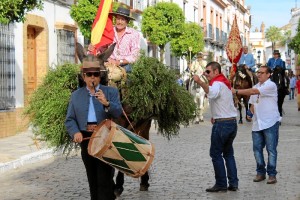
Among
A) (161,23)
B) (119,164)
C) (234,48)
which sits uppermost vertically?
(161,23)

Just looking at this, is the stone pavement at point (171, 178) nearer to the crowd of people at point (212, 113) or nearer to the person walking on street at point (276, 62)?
the crowd of people at point (212, 113)

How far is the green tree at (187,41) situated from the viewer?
3603 centimetres

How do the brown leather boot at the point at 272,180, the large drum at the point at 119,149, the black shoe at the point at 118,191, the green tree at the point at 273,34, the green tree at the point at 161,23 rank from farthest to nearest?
the green tree at the point at 273,34 → the green tree at the point at 161,23 → the brown leather boot at the point at 272,180 → the black shoe at the point at 118,191 → the large drum at the point at 119,149

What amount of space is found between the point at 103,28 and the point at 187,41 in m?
28.3

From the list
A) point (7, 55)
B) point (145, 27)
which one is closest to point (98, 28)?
point (7, 55)

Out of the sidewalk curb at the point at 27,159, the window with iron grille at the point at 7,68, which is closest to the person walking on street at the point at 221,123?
the sidewalk curb at the point at 27,159

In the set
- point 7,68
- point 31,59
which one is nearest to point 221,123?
Result: point 7,68

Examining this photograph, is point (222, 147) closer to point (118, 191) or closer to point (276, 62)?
point (118, 191)

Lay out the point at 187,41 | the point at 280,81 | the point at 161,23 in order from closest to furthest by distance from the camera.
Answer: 1. the point at 280,81
2. the point at 161,23
3. the point at 187,41

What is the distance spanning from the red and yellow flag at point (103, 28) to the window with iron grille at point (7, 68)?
894cm

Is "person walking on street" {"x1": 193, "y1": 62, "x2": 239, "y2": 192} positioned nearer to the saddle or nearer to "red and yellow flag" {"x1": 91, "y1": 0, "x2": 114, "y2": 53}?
the saddle

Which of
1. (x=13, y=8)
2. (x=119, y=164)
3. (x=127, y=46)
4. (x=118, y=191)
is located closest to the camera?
(x=119, y=164)

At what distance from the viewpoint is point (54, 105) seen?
315 inches

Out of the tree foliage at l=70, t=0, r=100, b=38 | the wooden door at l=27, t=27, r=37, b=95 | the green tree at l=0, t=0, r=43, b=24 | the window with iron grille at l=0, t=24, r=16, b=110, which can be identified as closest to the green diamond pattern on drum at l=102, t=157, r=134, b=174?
the green tree at l=0, t=0, r=43, b=24
